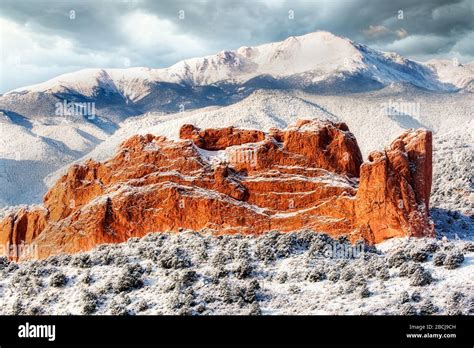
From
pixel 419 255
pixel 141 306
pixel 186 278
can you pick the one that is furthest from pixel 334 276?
pixel 141 306

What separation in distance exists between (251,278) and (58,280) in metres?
13.2

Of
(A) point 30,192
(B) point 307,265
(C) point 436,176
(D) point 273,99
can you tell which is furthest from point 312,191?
(D) point 273,99

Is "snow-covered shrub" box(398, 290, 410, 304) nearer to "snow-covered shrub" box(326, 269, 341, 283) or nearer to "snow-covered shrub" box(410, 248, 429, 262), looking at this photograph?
"snow-covered shrub" box(326, 269, 341, 283)

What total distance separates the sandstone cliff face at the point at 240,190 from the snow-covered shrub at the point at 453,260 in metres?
9.61

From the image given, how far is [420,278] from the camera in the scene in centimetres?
3684

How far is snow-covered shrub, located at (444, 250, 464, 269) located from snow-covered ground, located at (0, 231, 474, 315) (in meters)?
0.06

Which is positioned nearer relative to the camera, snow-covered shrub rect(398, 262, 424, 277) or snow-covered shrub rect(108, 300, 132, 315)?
snow-covered shrub rect(108, 300, 132, 315)

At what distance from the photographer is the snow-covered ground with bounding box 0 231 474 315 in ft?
118

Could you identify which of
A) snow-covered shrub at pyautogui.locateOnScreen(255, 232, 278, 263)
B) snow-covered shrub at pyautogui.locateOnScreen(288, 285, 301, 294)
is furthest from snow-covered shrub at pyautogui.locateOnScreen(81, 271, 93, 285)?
snow-covered shrub at pyautogui.locateOnScreen(288, 285, 301, 294)

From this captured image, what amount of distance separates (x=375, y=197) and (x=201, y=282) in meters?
18.0

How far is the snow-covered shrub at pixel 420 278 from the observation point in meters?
36.8

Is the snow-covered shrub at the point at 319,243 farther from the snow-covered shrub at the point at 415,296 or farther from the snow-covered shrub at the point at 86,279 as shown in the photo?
the snow-covered shrub at the point at 86,279

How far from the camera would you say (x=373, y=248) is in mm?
46781

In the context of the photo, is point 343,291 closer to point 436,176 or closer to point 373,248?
point 373,248
